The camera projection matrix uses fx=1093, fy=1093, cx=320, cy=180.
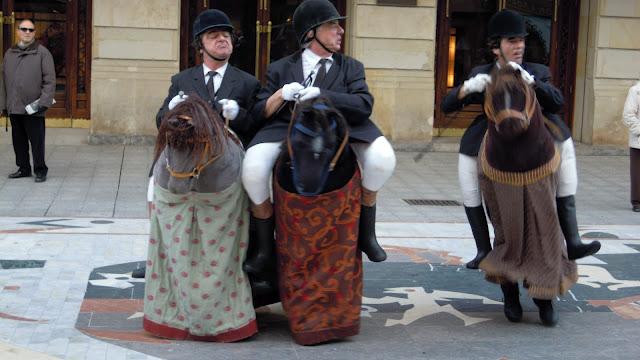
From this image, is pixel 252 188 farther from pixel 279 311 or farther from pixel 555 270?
pixel 555 270

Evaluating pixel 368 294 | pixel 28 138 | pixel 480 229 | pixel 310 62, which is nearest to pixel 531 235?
pixel 480 229

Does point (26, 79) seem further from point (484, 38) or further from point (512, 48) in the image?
point (484, 38)

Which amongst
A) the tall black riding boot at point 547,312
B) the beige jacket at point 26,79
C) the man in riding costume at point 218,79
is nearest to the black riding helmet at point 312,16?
the man in riding costume at point 218,79

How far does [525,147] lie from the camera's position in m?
6.38

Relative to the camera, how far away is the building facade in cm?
1582

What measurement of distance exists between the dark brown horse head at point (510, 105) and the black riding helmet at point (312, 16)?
3.41 ft

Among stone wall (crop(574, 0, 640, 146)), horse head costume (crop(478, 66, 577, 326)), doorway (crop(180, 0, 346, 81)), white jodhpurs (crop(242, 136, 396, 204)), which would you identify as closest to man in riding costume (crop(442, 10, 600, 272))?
horse head costume (crop(478, 66, 577, 326))

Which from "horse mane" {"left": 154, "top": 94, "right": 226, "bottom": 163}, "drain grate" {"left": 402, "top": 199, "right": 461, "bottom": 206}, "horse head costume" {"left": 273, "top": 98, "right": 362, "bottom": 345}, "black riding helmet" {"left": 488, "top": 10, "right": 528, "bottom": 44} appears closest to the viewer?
"horse mane" {"left": 154, "top": 94, "right": 226, "bottom": 163}

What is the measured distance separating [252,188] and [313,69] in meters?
0.91

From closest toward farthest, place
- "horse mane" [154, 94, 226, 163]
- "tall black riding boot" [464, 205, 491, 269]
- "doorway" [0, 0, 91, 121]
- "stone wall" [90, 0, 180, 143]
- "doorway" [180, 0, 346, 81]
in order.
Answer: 1. "horse mane" [154, 94, 226, 163]
2. "tall black riding boot" [464, 205, 491, 269]
3. "stone wall" [90, 0, 180, 143]
4. "doorway" [0, 0, 91, 121]
5. "doorway" [180, 0, 346, 81]

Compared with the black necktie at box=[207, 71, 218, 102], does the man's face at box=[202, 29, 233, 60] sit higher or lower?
higher

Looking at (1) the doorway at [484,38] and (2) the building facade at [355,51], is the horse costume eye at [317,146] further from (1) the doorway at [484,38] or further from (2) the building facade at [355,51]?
(1) the doorway at [484,38]

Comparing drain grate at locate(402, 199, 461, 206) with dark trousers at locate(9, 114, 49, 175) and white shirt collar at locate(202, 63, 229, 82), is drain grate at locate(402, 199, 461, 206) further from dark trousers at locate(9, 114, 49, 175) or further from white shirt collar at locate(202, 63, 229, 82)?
white shirt collar at locate(202, 63, 229, 82)

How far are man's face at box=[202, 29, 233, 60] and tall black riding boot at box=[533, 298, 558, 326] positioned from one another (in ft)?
8.21
